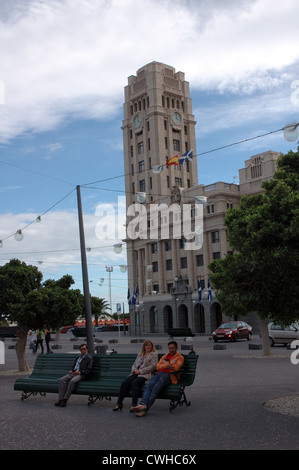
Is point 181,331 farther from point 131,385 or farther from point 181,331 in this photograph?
point 131,385

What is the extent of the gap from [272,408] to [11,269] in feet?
37.0

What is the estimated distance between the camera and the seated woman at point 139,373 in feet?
32.2

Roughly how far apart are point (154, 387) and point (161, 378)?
22 cm

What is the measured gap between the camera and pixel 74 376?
429 inches

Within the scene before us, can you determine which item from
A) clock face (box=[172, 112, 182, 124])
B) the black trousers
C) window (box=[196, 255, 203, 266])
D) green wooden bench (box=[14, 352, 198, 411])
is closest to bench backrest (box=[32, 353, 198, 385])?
green wooden bench (box=[14, 352, 198, 411])

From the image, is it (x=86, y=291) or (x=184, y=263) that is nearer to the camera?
(x=86, y=291)

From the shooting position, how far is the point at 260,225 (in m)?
9.26

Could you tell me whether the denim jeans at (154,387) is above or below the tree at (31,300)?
below

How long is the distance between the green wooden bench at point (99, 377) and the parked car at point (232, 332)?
2660 centimetres

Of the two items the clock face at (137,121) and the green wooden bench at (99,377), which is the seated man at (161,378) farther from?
the clock face at (137,121)

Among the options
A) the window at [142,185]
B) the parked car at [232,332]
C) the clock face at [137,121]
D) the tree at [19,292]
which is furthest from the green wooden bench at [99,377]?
the clock face at [137,121]

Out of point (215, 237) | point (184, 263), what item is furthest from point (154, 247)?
point (215, 237)

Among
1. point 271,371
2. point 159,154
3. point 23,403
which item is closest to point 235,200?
point 159,154
